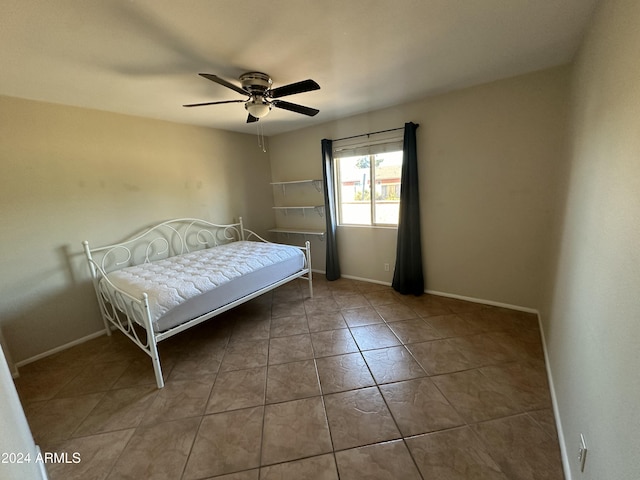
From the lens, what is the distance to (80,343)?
270 cm

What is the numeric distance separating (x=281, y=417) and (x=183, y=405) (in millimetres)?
741

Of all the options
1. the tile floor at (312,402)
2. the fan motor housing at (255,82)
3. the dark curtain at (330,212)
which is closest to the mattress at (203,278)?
the tile floor at (312,402)

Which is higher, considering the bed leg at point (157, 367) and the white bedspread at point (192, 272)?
the white bedspread at point (192, 272)

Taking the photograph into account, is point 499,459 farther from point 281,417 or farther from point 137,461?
point 137,461

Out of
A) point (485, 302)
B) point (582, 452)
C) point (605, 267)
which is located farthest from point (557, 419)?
point (485, 302)

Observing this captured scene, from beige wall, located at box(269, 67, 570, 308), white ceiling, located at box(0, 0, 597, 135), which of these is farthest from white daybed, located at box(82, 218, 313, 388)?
beige wall, located at box(269, 67, 570, 308)

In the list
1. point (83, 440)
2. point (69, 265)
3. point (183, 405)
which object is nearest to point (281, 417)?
point (183, 405)

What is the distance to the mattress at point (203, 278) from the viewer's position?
2064 mm

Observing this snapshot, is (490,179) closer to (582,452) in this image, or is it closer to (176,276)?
(582,452)

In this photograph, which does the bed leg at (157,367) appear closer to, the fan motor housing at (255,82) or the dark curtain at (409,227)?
the fan motor housing at (255,82)

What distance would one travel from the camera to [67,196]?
101 inches

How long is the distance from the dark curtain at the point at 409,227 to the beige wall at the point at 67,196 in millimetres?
2878

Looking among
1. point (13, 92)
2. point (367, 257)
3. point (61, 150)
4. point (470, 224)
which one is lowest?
point (367, 257)

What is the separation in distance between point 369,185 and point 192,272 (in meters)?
2.55
